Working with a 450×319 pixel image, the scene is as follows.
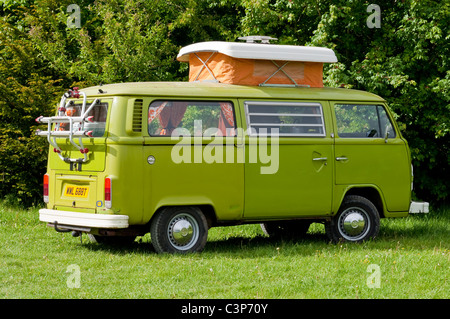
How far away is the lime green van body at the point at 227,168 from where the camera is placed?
367 inches

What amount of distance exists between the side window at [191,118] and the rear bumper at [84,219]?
114 centimetres

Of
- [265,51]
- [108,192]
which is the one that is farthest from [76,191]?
[265,51]

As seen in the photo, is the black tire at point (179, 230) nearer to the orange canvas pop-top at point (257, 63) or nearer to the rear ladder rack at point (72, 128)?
the rear ladder rack at point (72, 128)

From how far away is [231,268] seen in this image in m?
8.74

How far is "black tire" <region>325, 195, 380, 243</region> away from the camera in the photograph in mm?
10805

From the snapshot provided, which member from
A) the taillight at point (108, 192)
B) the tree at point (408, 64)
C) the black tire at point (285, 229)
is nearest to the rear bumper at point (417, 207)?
the black tire at point (285, 229)

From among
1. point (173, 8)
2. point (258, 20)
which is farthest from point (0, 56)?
point (258, 20)

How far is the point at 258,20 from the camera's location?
15531 mm

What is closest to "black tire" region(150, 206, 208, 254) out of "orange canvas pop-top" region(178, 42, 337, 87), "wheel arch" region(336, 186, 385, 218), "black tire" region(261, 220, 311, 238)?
"orange canvas pop-top" region(178, 42, 337, 87)

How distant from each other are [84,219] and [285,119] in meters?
2.96

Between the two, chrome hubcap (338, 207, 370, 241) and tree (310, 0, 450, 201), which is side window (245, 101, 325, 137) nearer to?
chrome hubcap (338, 207, 370, 241)

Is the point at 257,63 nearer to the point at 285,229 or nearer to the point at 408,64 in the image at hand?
the point at 285,229
